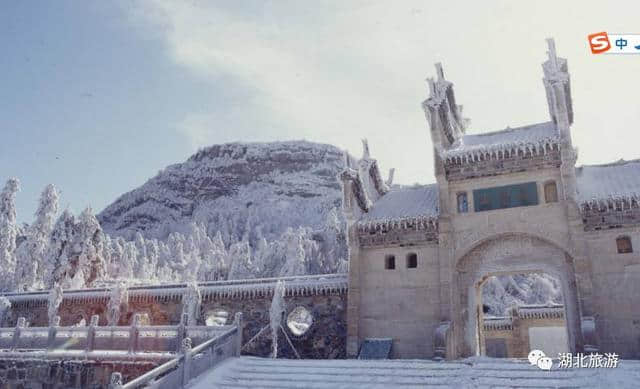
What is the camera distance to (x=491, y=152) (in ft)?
94.2

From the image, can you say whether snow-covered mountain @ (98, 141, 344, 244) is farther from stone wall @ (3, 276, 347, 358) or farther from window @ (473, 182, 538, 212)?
window @ (473, 182, 538, 212)

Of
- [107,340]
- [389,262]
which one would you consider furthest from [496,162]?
[107,340]

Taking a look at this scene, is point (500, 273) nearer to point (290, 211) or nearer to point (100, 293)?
point (100, 293)

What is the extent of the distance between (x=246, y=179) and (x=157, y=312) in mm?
157455

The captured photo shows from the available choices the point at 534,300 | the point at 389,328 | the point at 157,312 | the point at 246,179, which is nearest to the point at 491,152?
the point at 389,328

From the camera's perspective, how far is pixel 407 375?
19.2 meters

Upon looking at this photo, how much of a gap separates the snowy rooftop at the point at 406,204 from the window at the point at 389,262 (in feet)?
7.44

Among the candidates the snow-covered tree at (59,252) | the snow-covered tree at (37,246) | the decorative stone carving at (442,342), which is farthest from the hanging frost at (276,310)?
the snow-covered tree at (37,246)

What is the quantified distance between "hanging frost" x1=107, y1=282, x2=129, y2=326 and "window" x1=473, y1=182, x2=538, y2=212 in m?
25.9

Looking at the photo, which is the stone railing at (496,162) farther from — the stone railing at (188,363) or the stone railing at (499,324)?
the stone railing at (499,324)

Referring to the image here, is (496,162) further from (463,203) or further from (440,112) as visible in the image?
(440,112)

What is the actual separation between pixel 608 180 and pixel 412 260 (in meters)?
11.1

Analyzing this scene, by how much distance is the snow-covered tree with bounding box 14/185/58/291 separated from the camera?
175 feet

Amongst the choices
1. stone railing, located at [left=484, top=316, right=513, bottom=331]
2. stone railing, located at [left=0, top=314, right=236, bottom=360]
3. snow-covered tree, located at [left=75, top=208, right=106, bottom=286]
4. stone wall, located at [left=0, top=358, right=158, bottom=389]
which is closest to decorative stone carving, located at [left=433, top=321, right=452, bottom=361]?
stone railing, located at [left=0, top=314, right=236, bottom=360]
